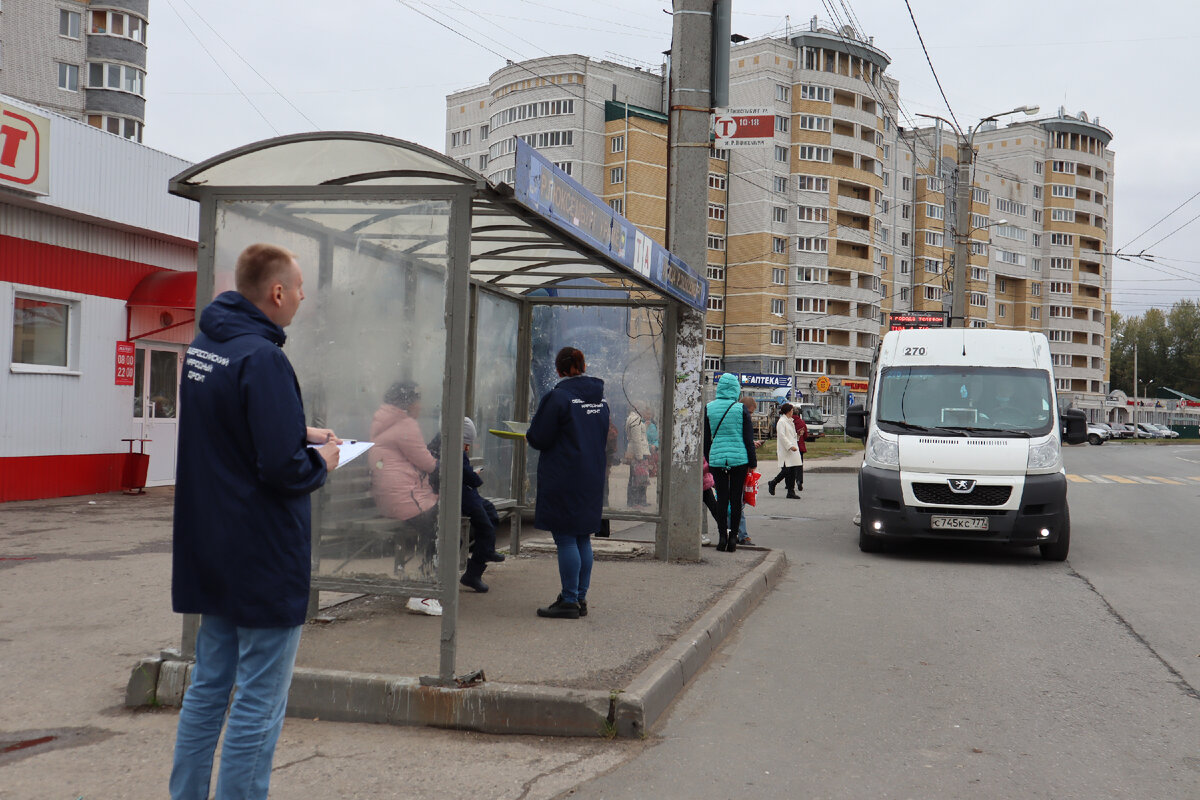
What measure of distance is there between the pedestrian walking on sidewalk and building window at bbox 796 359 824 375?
73.5 meters

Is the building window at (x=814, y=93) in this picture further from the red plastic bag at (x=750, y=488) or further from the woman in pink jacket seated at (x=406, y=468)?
the woman in pink jacket seated at (x=406, y=468)

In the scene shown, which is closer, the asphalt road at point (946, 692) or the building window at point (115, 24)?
the asphalt road at point (946, 692)

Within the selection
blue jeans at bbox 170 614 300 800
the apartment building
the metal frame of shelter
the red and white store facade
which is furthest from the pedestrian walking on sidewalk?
the apartment building

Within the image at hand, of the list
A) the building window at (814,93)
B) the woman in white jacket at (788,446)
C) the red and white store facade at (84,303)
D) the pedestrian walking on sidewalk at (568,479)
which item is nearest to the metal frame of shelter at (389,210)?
the pedestrian walking on sidewalk at (568,479)

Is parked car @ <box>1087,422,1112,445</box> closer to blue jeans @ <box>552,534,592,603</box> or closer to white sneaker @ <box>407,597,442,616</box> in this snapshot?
blue jeans @ <box>552,534,592,603</box>

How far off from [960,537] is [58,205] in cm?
1213

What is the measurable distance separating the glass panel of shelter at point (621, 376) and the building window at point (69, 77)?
49331mm

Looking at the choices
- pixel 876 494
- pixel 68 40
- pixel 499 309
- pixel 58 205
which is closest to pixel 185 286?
pixel 58 205

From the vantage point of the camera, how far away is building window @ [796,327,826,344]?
3095 inches

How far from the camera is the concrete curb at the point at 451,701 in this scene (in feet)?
15.9

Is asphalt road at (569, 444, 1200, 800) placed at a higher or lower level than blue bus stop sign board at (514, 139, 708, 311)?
lower

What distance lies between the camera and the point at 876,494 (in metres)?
11.2

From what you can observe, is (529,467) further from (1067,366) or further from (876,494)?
(1067,366)

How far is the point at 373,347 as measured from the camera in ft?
18.1
